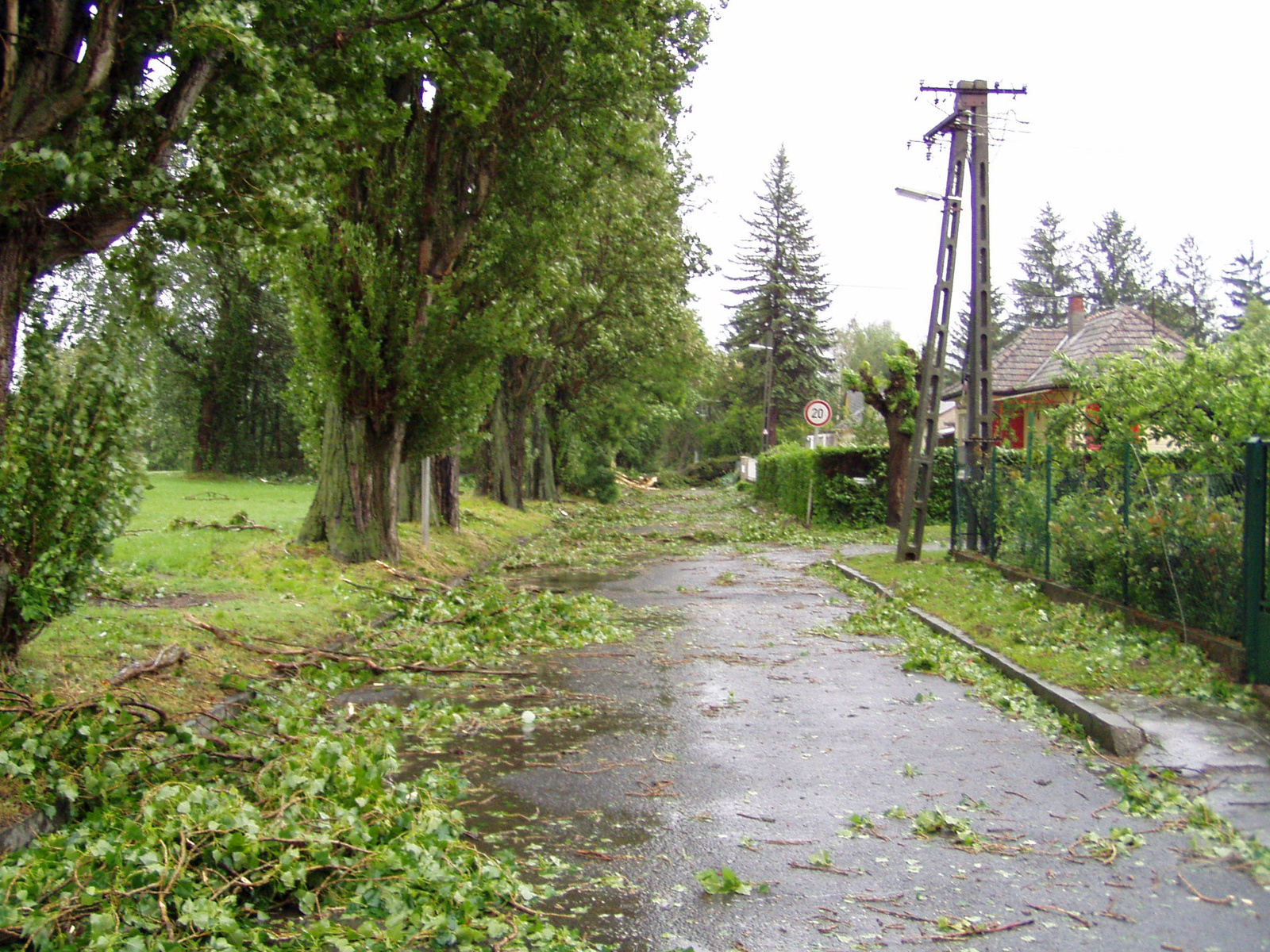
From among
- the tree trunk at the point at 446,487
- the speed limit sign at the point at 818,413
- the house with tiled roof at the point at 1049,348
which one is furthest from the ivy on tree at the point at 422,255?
the house with tiled roof at the point at 1049,348

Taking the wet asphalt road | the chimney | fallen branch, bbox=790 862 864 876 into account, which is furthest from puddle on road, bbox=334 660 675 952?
the chimney

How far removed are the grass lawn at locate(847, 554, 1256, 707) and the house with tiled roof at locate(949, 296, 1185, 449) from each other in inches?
721

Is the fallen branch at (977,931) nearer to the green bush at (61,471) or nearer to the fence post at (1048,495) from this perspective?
the green bush at (61,471)

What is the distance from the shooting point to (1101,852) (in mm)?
5000

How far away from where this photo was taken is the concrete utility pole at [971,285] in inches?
723

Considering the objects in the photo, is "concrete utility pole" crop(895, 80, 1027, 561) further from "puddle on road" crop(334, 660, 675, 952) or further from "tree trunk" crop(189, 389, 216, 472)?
"tree trunk" crop(189, 389, 216, 472)

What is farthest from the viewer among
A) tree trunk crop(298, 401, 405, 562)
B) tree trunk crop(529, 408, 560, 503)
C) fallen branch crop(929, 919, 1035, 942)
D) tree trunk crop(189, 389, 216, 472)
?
tree trunk crop(189, 389, 216, 472)

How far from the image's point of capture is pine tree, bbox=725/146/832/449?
6981cm

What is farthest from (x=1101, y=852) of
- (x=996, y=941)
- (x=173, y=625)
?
(x=173, y=625)

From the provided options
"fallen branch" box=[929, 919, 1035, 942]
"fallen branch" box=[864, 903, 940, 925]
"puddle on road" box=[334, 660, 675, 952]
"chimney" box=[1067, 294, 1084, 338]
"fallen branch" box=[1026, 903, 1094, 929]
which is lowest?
"puddle on road" box=[334, 660, 675, 952]

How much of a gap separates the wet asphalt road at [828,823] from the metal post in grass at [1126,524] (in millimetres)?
2916

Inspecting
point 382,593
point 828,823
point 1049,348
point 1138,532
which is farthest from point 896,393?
point 828,823

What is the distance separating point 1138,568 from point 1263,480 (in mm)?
2640

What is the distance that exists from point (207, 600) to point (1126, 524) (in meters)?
9.31
